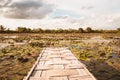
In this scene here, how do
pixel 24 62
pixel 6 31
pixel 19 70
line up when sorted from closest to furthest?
pixel 19 70 → pixel 24 62 → pixel 6 31

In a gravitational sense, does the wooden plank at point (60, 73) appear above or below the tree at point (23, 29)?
below

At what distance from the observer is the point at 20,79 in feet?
25.8

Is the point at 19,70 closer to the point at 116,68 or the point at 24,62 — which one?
the point at 24,62

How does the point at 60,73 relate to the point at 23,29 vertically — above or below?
below

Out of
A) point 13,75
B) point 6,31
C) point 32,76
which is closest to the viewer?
point 32,76

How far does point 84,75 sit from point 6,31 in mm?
44205

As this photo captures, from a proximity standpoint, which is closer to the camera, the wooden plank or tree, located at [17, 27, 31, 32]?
the wooden plank

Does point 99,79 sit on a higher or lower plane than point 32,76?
lower

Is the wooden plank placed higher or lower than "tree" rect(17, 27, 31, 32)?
lower

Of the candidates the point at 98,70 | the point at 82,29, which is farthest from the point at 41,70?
the point at 82,29

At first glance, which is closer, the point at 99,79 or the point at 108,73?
the point at 99,79

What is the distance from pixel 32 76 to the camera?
6441 mm

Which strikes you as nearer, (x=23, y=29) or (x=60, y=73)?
(x=60, y=73)

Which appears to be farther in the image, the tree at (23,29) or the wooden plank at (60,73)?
the tree at (23,29)
